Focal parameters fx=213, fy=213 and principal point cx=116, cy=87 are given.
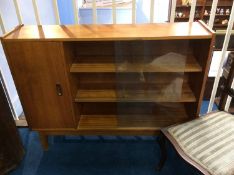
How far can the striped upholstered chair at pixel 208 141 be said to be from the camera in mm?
1134

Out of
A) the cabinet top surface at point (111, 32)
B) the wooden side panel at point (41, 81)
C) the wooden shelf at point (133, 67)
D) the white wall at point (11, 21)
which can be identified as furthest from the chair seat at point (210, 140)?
the white wall at point (11, 21)

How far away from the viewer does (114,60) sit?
1.54 metres

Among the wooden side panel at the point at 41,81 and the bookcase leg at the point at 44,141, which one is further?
the bookcase leg at the point at 44,141

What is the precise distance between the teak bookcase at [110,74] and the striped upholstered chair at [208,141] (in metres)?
0.19

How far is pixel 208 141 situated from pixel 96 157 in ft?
2.95

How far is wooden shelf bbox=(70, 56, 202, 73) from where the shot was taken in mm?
1443

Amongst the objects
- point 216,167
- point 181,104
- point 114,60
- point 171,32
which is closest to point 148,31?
point 171,32

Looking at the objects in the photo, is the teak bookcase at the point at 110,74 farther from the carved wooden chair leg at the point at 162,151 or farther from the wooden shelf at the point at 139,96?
the carved wooden chair leg at the point at 162,151

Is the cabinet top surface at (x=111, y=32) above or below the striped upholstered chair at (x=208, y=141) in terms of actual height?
above

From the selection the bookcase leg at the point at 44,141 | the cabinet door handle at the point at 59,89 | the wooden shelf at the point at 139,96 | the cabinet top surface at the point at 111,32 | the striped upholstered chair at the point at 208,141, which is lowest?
the bookcase leg at the point at 44,141

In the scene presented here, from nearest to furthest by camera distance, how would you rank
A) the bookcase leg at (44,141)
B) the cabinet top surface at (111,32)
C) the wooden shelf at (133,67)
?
the cabinet top surface at (111,32) → the wooden shelf at (133,67) → the bookcase leg at (44,141)

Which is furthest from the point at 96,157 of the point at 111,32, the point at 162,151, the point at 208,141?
the point at 111,32

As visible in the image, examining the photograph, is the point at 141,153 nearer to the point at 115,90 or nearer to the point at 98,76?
the point at 115,90

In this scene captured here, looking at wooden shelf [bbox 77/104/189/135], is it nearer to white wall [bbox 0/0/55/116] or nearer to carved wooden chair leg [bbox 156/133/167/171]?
carved wooden chair leg [bbox 156/133/167/171]
